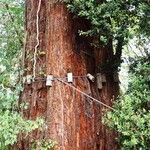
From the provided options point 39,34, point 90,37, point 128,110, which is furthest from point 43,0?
point 128,110

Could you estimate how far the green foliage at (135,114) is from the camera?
438 centimetres

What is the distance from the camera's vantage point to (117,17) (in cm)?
501

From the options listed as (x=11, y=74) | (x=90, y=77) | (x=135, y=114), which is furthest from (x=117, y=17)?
(x=11, y=74)

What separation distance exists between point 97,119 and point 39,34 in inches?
59.1

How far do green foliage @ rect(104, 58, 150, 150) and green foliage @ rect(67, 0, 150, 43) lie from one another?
463 millimetres

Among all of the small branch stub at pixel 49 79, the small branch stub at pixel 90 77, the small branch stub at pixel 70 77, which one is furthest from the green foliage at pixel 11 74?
the small branch stub at pixel 90 77

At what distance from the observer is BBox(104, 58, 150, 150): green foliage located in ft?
14.4

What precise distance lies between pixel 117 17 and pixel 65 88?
113 cm

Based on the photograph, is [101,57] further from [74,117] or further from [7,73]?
[7,73]

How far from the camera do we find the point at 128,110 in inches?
175

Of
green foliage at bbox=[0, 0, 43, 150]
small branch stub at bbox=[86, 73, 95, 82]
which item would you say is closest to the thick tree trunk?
small branch stub at bbox=[86, 73, 95, 82]

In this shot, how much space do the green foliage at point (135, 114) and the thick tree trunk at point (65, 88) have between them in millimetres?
541

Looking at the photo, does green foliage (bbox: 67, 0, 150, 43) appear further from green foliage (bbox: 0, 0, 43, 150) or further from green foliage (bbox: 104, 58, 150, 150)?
green foliage (bbox: 0, 0, 43, 150)

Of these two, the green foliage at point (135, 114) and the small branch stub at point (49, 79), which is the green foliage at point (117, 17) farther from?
the small branch stub at point (49, 79)
